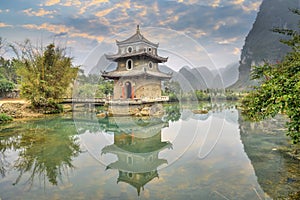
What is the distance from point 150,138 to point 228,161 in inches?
191

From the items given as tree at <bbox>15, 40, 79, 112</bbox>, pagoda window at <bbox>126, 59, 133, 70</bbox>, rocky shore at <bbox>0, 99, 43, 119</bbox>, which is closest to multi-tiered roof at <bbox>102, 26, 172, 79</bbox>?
pagoda window at <bbox>126, 59, 133, 70</bbox>

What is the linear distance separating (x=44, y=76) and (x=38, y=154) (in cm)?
1557

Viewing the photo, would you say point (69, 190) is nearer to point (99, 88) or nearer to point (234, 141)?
point (234, 141)

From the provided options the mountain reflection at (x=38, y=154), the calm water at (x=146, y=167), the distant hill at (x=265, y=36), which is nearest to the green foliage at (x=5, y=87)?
the mountain reflection at (x=38, y=154)

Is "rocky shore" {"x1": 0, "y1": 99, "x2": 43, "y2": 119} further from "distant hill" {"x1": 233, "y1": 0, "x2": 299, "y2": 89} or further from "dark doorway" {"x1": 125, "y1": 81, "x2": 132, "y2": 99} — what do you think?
"distant hill" {"x1": 233, "y1": 0, "x2": 299, "y2": 89}

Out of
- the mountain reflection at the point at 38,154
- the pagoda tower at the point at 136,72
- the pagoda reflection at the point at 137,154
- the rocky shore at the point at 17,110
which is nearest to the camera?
the pagoda reflection at the point at 137,154

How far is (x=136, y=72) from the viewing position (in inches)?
870

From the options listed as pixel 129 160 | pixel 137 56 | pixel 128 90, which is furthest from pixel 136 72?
pixel 129 160

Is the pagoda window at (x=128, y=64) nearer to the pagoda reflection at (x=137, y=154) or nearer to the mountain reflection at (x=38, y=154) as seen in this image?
the pagoda reflection at (x=137, y=154)

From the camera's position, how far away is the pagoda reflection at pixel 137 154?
6.33 meters

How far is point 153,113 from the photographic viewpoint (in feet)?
70.5

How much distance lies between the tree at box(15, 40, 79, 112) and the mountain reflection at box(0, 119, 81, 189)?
9.38 m

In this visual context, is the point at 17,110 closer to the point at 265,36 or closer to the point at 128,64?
the point at 128,64

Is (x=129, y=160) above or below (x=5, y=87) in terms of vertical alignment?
below
